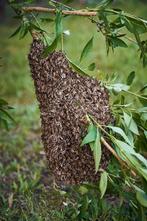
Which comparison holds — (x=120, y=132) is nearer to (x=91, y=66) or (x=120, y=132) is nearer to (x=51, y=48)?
(x=91, y=66)

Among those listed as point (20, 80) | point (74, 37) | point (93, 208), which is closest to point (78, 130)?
point (93, 208)

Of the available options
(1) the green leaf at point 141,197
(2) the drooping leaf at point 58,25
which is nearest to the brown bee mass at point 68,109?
(2) the drooping leaf at point 58,25

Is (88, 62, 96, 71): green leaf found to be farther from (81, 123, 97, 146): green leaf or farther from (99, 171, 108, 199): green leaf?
(99, 171, 108, 199): green leaf

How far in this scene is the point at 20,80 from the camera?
5.96 meters

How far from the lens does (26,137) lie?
4285 millimetres

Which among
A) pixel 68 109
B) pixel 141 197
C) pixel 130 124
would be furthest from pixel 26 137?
pixel 141 197

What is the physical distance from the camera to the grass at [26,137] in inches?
111

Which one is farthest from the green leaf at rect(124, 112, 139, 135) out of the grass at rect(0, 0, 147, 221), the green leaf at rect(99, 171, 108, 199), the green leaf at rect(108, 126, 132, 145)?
the grass at rect(0, 0, 147, 221)

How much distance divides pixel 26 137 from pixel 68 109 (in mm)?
2051

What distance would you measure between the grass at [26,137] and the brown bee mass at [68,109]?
9.3 inches

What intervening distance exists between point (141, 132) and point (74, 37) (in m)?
5.33

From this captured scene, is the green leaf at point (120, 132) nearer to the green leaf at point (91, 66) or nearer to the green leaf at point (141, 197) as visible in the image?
the green leaf at point (141, 197)

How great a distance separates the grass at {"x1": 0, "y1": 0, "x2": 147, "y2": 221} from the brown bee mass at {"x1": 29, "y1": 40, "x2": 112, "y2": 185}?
0.24m

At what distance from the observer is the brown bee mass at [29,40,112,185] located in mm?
2266
